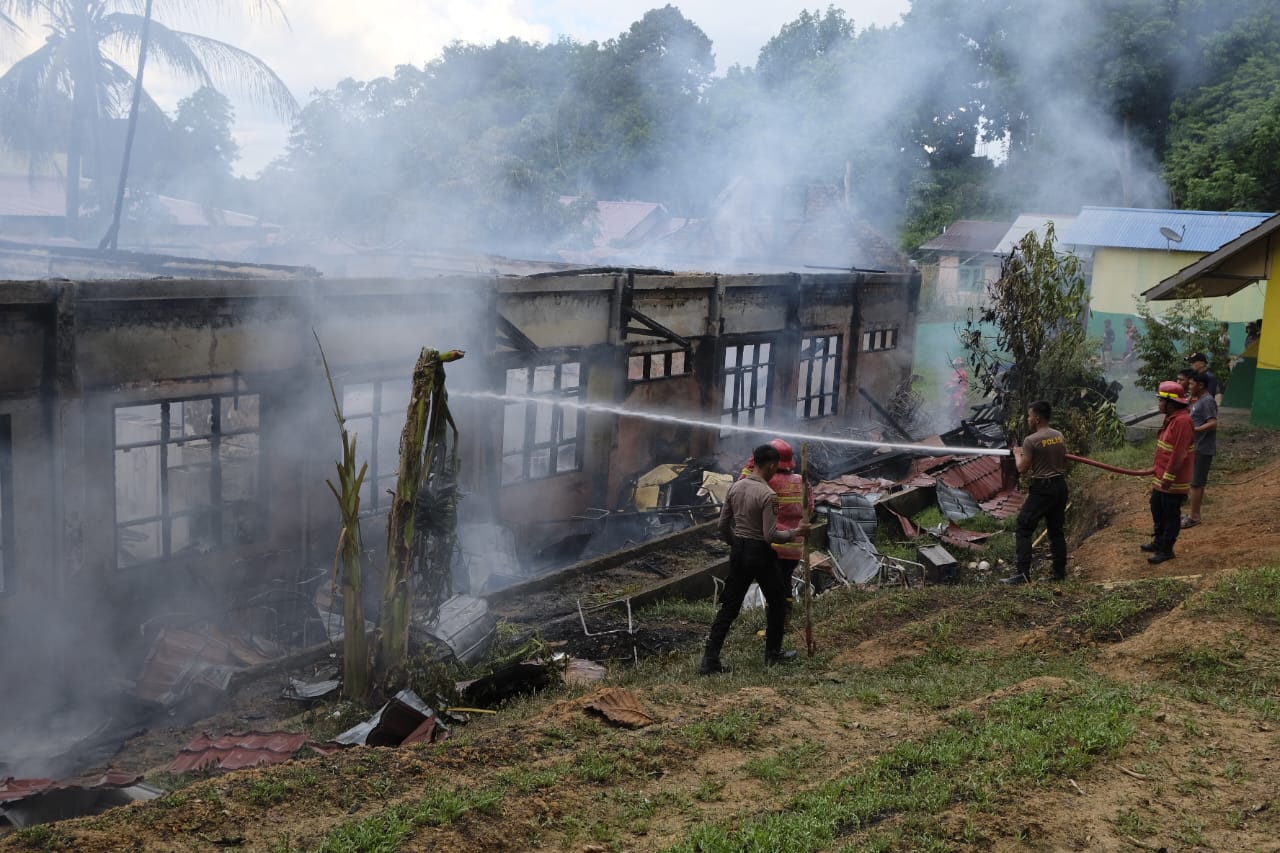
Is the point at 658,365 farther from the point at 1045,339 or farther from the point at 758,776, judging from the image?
the point at 758,776

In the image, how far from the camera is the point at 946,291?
1838 inches

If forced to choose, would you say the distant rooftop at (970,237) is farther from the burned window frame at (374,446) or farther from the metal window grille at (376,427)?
the burned window frame at (374,446)

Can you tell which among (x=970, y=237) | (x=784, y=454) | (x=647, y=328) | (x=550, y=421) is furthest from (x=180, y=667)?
(x=970, y=237)

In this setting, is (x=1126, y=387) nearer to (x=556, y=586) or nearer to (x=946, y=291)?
(x=946, y=291)

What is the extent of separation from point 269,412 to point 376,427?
1.55 metres

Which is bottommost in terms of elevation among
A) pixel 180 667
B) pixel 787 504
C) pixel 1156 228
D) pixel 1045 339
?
pixel 180 667

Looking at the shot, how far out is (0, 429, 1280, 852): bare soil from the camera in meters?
5.09

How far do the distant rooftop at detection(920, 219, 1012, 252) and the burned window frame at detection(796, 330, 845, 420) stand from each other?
87.0 ft

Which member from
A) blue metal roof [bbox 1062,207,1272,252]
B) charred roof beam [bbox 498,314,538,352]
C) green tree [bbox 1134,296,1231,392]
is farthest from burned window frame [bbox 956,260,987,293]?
charred roof beam [bbox 498,314,538,352]

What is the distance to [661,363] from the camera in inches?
703

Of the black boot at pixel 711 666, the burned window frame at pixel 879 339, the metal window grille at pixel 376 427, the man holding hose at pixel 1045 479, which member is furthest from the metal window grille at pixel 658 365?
the black boot at pixel 711 666

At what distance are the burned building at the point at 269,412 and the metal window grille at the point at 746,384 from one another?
92 cm

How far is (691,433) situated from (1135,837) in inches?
Answer: 535

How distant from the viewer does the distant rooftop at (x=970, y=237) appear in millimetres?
47000
